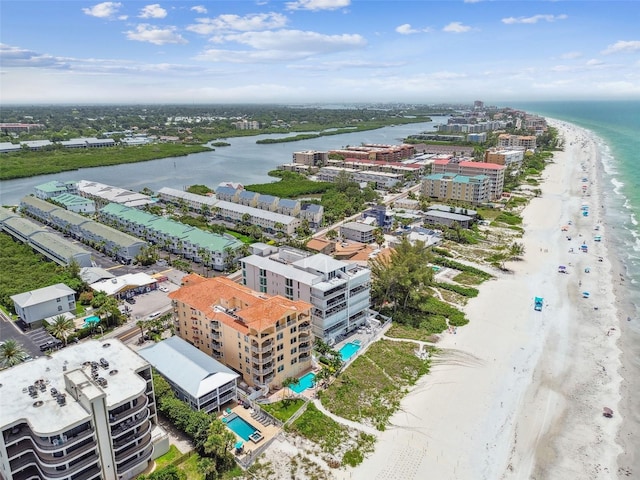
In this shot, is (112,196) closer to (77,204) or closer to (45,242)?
(77,204)

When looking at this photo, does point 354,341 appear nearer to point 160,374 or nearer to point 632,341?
point 160,374

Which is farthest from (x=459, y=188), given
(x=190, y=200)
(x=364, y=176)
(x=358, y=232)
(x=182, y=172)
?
(x=182, y=172)

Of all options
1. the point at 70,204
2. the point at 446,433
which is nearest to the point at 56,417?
the point at 446,433

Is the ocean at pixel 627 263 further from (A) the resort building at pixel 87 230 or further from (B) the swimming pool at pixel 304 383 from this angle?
(A) the resort building at pixel 87 230

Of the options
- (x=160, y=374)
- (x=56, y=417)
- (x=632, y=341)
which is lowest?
(x=632, y=341)

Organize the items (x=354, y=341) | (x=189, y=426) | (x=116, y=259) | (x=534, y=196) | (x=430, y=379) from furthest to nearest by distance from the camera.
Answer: (x=534, y=196) < (x=116, y=259) < (x=354, y=341) < (x=430, y=379) < (x=189, y=426)

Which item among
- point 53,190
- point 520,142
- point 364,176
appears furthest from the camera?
point 520,142

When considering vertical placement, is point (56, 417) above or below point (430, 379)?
above
